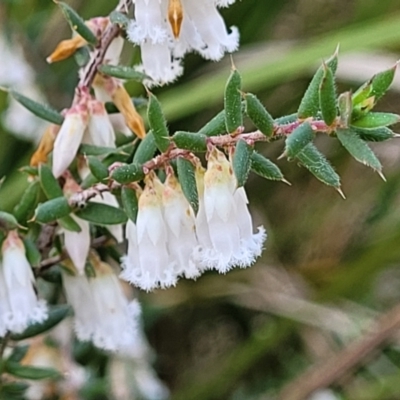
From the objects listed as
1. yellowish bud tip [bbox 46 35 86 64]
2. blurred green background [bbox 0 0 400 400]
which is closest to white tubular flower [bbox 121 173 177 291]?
yellowish bud tip [bbox 46 35 86 64]

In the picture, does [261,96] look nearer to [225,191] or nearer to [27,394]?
[27,394]

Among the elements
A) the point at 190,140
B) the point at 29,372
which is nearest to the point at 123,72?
the point at 190,140

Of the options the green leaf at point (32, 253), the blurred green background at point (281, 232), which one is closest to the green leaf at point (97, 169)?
the green leaf at point (32, 253)

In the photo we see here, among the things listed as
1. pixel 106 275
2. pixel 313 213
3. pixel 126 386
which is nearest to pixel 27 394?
pixel 126 386

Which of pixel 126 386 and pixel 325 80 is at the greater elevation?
pixel 325 80

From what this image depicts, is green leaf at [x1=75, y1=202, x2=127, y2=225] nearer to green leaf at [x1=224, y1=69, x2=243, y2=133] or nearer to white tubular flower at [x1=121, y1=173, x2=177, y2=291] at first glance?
white tubular flower at [x1=121, y1=173, x2=177, y2=291]

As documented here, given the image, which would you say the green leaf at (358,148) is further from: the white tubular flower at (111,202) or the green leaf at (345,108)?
the white tubular flower at (111,202)

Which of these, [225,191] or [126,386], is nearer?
[225,191]
